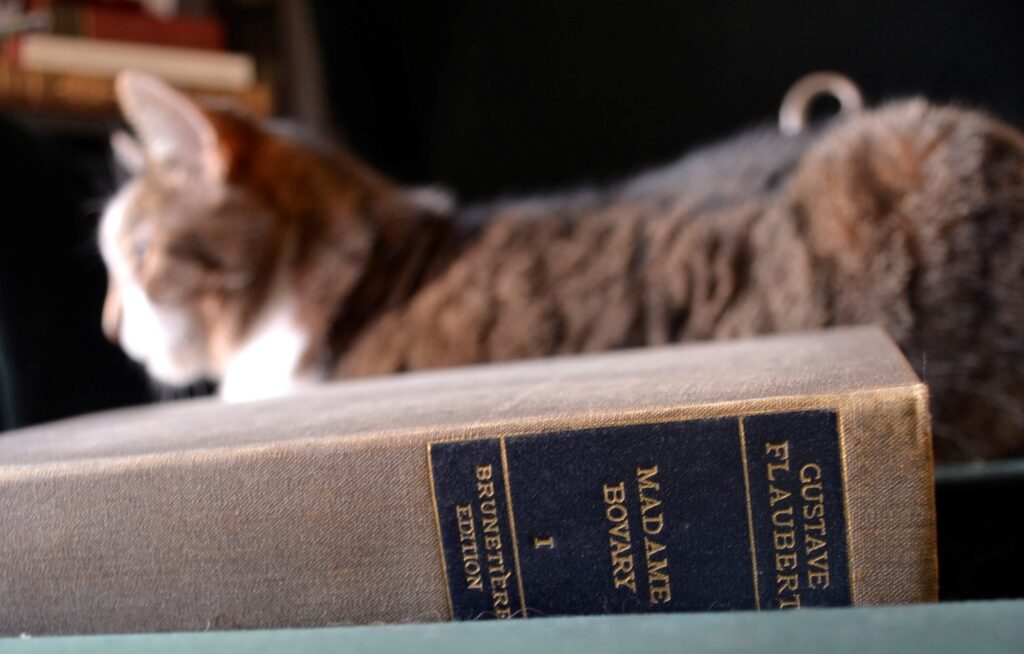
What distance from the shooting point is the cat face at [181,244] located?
2.94ft

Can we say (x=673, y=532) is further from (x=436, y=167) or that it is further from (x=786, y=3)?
(x=436, y=167)

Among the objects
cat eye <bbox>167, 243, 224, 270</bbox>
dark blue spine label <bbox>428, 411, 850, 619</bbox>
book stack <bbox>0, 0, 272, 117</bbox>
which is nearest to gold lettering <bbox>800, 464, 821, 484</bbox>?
dark blue spine label <bbox>428, 411, 850, 619</bbox>

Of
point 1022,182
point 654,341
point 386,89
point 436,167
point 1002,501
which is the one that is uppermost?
point 386,89

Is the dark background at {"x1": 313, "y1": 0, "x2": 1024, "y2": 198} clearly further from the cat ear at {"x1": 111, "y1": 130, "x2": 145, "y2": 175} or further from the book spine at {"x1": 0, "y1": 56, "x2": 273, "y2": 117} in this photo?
the cat ear at {"x1": 111, "y1": 130, "x2": 145, "y2": 175}

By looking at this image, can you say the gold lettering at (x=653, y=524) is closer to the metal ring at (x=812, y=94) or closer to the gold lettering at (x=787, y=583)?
the gold lettering at (x=787, y=583)

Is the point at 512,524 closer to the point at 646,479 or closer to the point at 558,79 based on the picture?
the point at 646,479

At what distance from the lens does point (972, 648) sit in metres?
0.28

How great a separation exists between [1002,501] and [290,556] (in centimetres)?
47

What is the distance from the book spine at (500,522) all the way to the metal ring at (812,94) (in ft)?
3.50

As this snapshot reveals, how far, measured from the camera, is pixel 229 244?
0.89m

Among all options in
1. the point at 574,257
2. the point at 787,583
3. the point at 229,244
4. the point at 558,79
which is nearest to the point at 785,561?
the point at 787,583

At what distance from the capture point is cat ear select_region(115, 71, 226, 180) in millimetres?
886

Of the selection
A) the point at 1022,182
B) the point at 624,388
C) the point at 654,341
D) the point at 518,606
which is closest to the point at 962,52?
the point at 1022,182

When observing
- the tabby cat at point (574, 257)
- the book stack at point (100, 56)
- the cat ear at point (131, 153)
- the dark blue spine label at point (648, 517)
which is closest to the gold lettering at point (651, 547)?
the dark blue spine label at point (648, 517)
